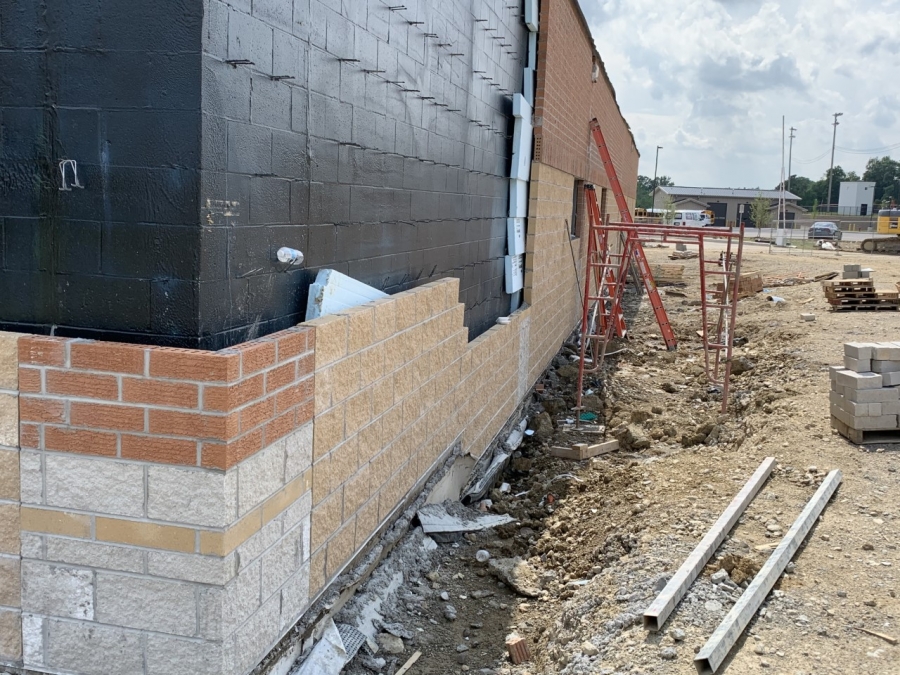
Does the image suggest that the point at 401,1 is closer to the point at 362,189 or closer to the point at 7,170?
the point at 362,189

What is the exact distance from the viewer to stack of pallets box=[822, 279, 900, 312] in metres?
18.0

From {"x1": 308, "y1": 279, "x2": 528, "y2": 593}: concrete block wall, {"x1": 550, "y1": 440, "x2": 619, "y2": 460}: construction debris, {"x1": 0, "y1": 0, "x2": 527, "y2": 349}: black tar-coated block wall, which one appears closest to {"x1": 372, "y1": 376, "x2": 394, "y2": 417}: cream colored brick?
{"x1": 308, "y1": 279, "x2": 528, "y2": 593}: concrete block wall

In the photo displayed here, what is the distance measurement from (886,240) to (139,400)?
49466 millimetres

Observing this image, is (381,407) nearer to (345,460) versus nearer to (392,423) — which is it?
(392,423)

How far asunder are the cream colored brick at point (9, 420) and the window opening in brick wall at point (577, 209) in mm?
12775

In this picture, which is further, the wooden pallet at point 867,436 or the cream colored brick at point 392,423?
the wooden pallet at point 867,436

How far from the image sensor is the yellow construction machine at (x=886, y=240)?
1783 inches

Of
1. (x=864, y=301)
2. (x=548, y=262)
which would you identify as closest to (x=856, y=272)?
(x=864, y=301)

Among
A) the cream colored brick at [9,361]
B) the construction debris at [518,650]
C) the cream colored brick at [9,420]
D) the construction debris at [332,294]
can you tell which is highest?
the construction debris at [332,294]

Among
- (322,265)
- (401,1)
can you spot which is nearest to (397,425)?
(322,265)

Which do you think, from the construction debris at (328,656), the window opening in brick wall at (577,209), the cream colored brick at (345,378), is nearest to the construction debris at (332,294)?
the cream colored brick at (345,378)

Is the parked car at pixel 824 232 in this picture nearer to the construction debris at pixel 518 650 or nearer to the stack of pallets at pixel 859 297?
the stack of pallets at pixel 859 297

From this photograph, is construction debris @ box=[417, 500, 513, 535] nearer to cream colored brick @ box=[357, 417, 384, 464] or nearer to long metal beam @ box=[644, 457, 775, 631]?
cream colored brick @ box=[357, 417, 384, 464]

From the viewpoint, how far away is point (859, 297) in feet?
59.2
